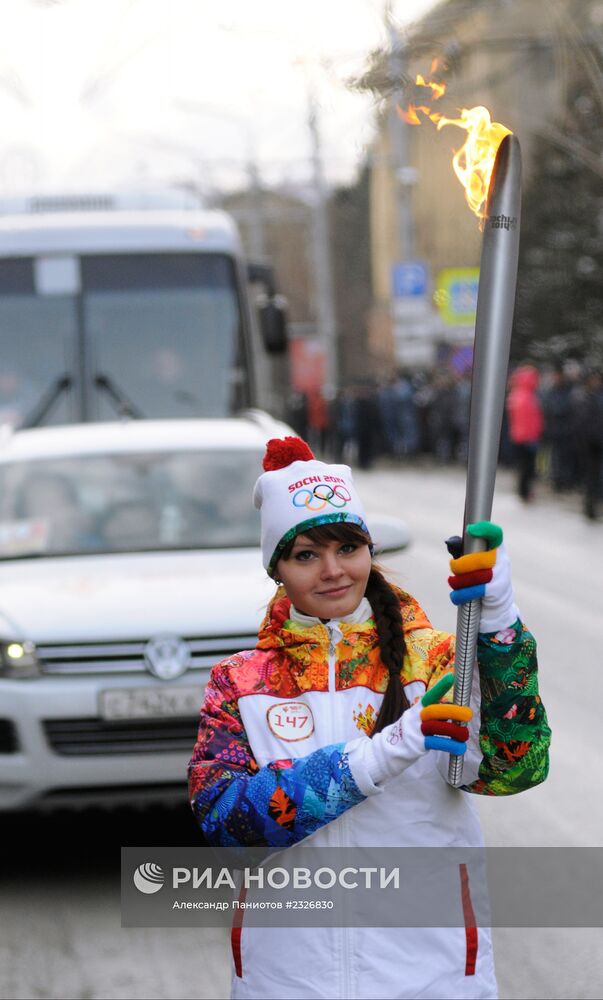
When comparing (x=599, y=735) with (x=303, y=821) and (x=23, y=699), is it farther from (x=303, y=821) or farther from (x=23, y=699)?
(x=303, y=821)

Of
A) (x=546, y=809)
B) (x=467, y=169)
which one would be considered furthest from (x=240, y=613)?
(x=467, y=169)

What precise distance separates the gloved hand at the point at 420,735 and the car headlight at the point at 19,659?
323cm

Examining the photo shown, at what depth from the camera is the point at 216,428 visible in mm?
7531

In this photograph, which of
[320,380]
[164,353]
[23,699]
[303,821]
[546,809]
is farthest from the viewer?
[320,380]

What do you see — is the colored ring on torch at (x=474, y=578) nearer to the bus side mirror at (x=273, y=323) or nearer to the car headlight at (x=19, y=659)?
the car headlight at (x=19, y=659)

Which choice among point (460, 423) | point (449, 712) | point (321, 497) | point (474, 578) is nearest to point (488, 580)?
point (474, 578)

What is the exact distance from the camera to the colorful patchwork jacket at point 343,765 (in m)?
2.57

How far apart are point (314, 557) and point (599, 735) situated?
209 inches

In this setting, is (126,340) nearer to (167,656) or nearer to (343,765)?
(167,656)

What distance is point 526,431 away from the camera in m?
21.0

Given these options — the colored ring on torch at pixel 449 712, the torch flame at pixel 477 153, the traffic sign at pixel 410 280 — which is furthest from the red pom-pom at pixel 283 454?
the traffic sign at pixel 410 280

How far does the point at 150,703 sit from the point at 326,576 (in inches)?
118

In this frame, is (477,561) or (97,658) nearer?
(477,561)

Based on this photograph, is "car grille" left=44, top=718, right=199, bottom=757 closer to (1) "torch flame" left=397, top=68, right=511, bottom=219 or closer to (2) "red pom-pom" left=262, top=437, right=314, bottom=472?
(2) "red pom-pom" left=262, top=437, right=314, bottom=472
